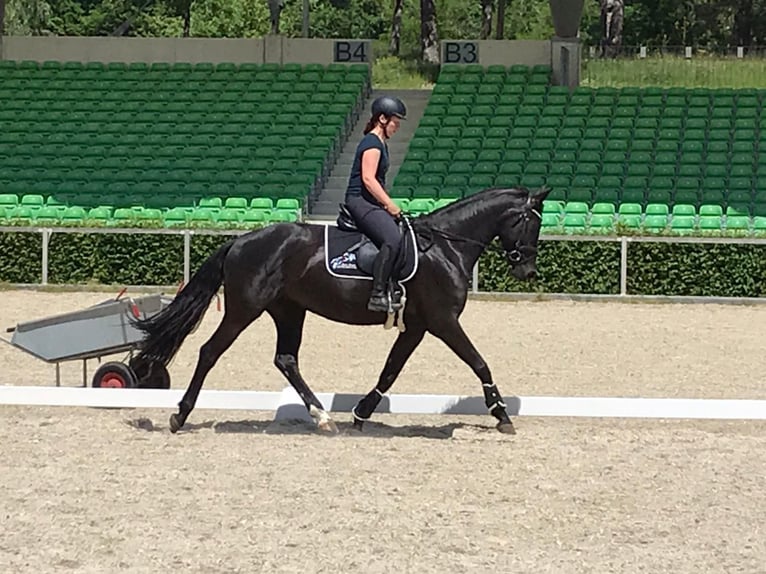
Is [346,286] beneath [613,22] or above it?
above

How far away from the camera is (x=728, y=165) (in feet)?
79.1

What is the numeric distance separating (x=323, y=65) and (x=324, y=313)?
68.2 ft

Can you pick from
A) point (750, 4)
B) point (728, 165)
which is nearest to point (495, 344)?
point (728, 165)

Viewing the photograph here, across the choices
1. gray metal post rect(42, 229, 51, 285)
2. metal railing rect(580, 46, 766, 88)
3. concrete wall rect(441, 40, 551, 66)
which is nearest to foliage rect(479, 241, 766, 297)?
gray metal post rect(42, 229, 51, 285)

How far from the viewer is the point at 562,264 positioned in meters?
17.1

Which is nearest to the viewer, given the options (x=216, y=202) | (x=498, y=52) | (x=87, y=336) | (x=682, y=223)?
(x=87, y=336)

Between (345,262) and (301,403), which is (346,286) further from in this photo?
(301,403)

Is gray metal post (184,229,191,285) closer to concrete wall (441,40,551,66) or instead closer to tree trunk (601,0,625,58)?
concrete wall (441,40,551,66)

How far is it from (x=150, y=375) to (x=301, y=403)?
0.97m

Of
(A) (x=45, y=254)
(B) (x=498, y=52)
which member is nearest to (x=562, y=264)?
(A) (x=45, y=254)

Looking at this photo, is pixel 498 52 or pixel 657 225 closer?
pixel 657 225

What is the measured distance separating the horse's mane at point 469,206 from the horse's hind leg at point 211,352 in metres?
1.17

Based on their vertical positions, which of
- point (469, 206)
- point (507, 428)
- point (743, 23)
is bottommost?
point (743, 23)

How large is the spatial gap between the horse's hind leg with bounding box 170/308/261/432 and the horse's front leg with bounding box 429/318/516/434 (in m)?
1.12
